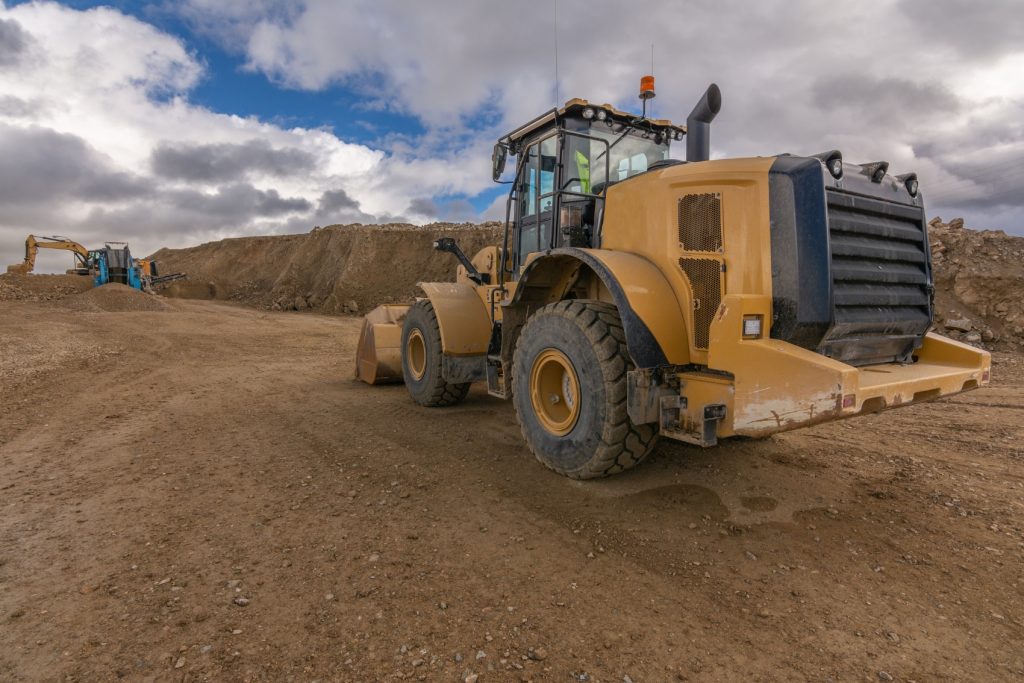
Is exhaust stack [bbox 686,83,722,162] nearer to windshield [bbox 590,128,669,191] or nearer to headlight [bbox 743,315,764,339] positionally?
windshield [bbox 590,128,669,191]

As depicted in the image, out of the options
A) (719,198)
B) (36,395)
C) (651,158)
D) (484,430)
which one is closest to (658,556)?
(719,198)

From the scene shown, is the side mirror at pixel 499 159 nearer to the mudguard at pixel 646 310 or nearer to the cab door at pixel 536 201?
the cab door at pixel 536 201

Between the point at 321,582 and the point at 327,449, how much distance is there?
230cm

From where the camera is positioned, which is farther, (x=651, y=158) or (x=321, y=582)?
(x=651, y=158)

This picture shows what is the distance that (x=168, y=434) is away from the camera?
5477 mm

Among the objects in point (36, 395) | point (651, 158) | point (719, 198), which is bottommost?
point (36, 395)

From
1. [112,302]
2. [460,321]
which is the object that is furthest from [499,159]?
[112,302]

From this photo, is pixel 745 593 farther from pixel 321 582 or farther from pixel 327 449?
pixel 327 449

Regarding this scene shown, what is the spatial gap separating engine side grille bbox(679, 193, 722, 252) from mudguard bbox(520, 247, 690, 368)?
298 mm

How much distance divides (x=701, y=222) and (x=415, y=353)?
177 inches

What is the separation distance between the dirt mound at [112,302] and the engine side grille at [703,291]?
23257 mm

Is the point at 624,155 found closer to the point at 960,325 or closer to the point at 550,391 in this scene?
the point at 550,391

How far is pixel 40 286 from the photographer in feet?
82.3

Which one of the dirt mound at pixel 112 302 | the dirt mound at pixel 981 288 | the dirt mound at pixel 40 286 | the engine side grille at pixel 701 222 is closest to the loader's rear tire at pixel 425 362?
the engine side grille at pixel 701 222
